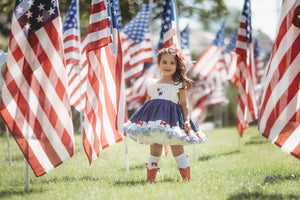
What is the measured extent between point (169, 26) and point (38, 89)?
3236 mm

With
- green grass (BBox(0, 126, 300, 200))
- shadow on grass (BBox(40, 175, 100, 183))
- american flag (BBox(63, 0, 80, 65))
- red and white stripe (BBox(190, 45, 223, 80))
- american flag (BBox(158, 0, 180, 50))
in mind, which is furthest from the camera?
red and white stripe (BBox(190, 45, 223, 80))

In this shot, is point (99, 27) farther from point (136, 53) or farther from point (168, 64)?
point (136, 53)

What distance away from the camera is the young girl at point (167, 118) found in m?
4.09

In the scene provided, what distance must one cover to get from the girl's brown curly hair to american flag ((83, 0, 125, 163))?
1.11 metres

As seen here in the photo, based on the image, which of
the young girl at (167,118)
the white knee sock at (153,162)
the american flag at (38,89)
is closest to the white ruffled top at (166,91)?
the young girl at (167,118)

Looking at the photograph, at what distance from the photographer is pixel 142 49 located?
10609 millimetres

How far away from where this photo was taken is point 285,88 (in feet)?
13.8

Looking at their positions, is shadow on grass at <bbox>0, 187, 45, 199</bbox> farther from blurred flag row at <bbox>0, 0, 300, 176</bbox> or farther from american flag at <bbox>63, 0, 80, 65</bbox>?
american flag at <bbox>63, 0, 80, 65</bbox>

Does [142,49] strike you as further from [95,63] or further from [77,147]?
[95,63]

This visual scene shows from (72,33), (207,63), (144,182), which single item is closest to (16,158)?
(72,33)

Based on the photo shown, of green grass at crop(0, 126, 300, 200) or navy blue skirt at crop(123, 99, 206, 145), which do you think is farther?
navy blue skirt at crop(123, 99, 206, 145)

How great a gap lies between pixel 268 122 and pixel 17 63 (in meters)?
3.20

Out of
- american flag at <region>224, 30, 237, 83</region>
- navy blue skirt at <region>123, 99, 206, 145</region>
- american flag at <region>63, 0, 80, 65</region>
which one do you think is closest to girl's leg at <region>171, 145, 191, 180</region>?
navy blue skirt at <region>123, 99, 206, 145</region>

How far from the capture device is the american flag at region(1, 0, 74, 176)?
4.25 metres
